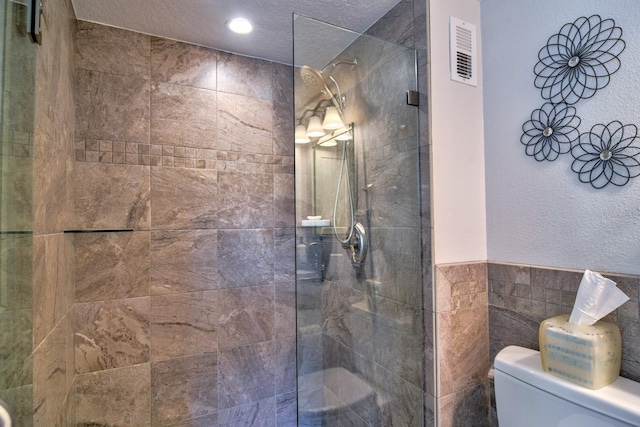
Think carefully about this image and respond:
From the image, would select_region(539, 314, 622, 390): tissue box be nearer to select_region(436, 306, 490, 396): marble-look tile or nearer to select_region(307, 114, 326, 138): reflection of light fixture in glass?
select_region(436, 306, 490, 396): marble-look tile

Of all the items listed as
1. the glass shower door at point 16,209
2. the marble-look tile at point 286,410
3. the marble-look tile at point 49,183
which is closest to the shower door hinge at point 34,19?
the glass shower door at point 16,209

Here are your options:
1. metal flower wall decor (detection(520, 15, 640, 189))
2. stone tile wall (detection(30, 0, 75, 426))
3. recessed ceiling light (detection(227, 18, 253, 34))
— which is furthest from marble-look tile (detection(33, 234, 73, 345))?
metal flower wall decor (detection(520, 15, 640, 189))

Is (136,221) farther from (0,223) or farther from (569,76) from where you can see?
(569,76)

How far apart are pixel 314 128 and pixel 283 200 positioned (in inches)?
24.7

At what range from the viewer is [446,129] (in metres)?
1.27

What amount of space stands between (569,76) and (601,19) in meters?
0.17

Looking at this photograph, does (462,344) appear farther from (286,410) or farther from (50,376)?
(50,376)

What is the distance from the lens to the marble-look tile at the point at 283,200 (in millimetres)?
1882

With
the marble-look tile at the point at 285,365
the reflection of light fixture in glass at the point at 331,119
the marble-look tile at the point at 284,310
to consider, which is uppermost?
the reflection of light fixture in glass at the point at 331,119

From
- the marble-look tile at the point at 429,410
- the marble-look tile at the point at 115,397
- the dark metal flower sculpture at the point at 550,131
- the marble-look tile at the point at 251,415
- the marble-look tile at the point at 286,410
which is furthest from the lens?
the marble-look tile at the point at 286,410

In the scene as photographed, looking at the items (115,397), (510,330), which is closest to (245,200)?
(115,397)

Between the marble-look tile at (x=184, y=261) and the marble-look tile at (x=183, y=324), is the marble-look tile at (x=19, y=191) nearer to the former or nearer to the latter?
the marble-look tile at (x=184, y=261)

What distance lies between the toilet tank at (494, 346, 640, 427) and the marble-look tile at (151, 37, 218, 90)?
1.92m

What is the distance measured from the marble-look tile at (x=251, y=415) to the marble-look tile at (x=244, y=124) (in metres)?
1.47
